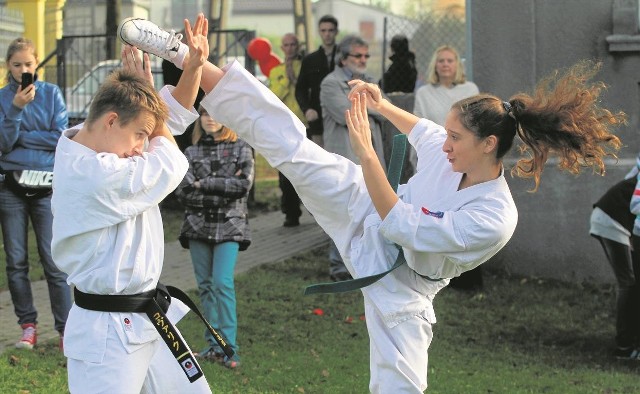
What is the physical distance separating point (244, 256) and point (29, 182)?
4.19m

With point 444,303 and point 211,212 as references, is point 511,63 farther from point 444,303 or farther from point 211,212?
point 211,212

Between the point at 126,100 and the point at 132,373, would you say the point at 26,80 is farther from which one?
the point at 132,373

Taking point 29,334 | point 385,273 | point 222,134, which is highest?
point 222,134

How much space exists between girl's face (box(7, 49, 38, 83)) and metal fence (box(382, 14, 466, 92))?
26.8ft

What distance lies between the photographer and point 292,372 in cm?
713

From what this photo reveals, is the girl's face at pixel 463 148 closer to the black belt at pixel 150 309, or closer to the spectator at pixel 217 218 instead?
the black belt at pixel 150 309

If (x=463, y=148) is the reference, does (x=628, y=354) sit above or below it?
below

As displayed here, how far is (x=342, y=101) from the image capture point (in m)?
9.60

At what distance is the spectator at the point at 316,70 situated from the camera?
11.0 metres

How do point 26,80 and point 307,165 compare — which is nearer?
point 307,165

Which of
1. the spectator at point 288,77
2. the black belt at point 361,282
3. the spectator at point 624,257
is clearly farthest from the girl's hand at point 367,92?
the spectator at point 288,77

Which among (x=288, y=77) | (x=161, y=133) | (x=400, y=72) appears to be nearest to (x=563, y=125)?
(x=161, y=133)

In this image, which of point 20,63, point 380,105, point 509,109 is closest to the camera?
point 509,109

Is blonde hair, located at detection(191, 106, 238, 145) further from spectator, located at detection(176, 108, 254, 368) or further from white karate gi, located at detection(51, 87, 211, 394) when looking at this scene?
white karate gi, located at detection(51, 87, 211, 394)
